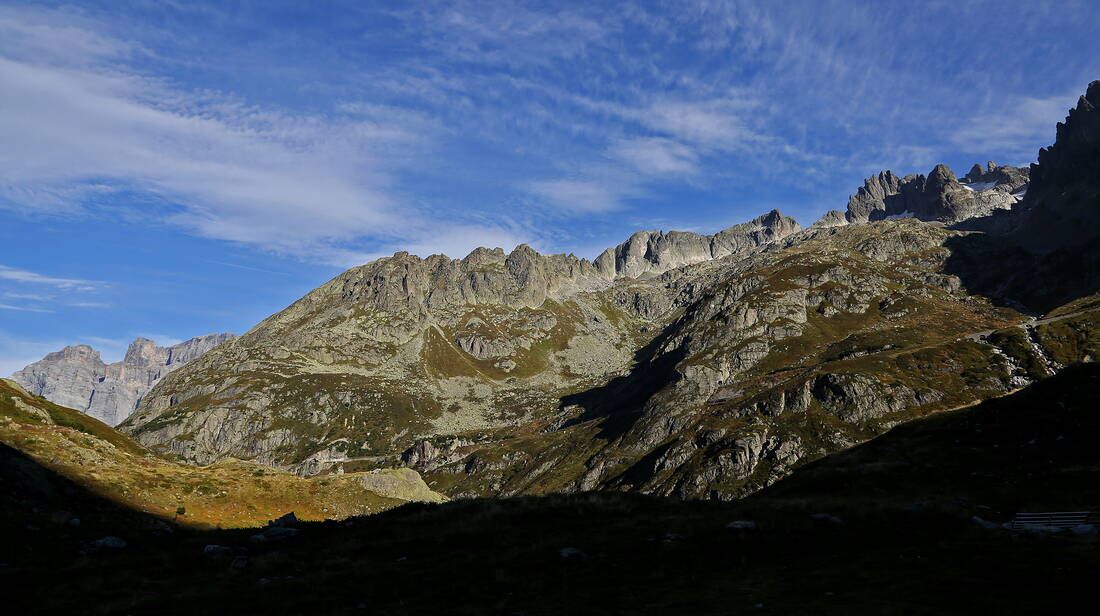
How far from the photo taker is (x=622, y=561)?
21031 mm

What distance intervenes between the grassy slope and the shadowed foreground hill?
1424cm

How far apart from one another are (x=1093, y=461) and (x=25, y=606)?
2099 inches

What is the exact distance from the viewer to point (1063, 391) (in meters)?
47.6

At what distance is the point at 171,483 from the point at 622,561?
47135 millimetres

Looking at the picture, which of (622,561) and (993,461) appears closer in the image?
(622,561)

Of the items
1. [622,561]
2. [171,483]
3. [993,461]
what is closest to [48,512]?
[171,483]

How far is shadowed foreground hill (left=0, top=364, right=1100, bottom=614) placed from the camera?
1532 centimetres

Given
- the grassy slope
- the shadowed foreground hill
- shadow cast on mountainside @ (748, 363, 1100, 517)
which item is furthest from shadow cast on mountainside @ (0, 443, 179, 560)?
shadow cast on mountainside @ (748, 363, 1100, 517)

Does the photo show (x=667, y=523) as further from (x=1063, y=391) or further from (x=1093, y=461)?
(x=1063, y=391)

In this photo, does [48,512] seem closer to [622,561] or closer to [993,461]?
[622,561]

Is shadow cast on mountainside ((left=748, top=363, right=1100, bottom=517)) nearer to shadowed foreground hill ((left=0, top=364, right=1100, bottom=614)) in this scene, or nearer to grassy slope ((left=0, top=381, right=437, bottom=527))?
shadowed foreground hill ((left=0, top=364, right=1100, bottom=614))

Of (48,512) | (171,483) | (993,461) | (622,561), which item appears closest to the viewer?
(622,561)

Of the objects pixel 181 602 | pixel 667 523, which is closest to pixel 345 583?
pixel 181 602

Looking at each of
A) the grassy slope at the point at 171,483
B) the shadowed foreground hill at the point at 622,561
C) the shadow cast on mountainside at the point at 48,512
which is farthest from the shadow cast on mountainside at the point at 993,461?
the grassy slope at the point at 171,483
